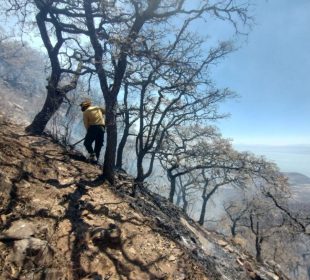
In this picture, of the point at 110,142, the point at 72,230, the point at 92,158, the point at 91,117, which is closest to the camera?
the point at 72,230

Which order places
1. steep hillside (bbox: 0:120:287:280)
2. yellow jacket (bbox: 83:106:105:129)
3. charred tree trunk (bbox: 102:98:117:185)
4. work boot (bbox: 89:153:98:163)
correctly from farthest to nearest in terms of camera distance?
work boot (bbox: 89:153:98:163) → yellow jacket (bbox: 83:106:105:129) → charred tree trunk (bbox: 102:98:117:185) → steep hillside (bbox: 0:120:287:280)

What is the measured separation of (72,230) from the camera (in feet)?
18.8

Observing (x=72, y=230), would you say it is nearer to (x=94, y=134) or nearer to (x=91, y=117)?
(x=94, y=134)

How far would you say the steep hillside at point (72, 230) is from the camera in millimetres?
4895

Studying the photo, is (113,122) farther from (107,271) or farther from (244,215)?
(244,215)

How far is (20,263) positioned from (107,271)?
132 centimetres

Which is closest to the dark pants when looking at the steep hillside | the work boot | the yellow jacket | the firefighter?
the firefighter

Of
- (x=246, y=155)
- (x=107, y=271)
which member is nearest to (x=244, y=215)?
(x=246, y=155)

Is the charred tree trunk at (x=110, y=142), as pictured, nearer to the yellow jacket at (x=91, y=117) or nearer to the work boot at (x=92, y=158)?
the yellow jacket at (x=91, y=117)

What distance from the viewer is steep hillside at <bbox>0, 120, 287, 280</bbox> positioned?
489cm

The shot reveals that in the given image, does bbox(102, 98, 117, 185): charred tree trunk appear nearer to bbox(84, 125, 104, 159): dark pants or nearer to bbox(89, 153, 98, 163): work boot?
bbox(84, 125, 104, 159): dark pants

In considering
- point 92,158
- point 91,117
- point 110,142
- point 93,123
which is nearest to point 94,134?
point 93,123

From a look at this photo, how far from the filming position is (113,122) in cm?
841

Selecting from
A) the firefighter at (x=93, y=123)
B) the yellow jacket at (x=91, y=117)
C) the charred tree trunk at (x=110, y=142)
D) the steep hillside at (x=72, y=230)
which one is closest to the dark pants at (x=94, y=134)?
the firefighter at (x=93, y=123)
